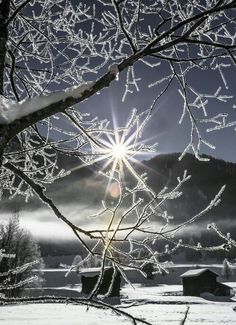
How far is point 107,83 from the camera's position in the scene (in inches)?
75.7

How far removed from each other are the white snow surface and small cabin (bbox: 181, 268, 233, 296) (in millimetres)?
60840

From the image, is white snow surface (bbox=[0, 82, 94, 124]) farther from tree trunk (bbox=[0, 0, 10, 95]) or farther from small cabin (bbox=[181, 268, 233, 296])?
small cabin (bbox=[181, 268, 233, 296])

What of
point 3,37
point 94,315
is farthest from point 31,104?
point 94,315

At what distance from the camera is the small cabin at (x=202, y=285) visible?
5838 centimetres

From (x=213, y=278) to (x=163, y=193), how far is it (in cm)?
6183

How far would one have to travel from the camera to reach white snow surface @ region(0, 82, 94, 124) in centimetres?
177

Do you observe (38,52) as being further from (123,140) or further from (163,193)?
(163,193)

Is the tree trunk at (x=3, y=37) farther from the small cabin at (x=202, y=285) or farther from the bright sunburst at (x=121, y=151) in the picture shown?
the small cabin at (x=202, y=285)

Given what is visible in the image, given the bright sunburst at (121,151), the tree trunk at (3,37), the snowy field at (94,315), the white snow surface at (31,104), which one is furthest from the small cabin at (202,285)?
the white snow surface at (31,104)

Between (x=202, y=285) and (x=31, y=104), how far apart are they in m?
61.8

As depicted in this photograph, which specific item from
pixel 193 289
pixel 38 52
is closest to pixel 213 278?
pixel 193 289

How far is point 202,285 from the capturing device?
58.8 metres

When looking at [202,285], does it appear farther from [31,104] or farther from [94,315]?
[31,104]

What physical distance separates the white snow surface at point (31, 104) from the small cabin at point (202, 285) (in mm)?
60840
